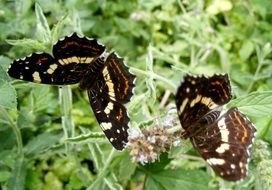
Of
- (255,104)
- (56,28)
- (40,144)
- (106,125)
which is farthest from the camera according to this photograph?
(40,144)

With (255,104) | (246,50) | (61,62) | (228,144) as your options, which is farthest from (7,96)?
(246,50)

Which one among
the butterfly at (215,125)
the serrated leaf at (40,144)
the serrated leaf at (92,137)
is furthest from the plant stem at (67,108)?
the butterfly at (215,125)

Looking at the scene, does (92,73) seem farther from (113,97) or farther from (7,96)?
(7,96)

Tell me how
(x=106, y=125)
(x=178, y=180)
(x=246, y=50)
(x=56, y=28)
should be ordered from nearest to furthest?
(x=106, y=125)
(x=56, y=28)
(x=178, y=180)
(x=246, y=50)

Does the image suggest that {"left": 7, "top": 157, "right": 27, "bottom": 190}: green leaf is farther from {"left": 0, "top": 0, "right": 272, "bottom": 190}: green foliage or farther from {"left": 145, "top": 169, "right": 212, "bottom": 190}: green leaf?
{"left": 145, "top": 169, "right": 212, "bottom": 190}: green leaf

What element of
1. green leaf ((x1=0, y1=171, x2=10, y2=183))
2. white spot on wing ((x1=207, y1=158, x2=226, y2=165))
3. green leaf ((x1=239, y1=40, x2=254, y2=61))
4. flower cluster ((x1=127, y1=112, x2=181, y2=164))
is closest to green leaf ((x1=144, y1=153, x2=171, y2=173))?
flower cluster ((x1=127, y1=112, x2=181, y2=164))

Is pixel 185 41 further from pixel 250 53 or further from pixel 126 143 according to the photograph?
pixel 126 143

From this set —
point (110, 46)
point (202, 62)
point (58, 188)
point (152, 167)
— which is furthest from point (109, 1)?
point (152, 167)

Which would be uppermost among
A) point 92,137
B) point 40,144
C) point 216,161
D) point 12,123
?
point 216,161

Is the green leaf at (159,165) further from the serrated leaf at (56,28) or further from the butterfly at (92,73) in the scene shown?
the serrated leaf at (56,28)
